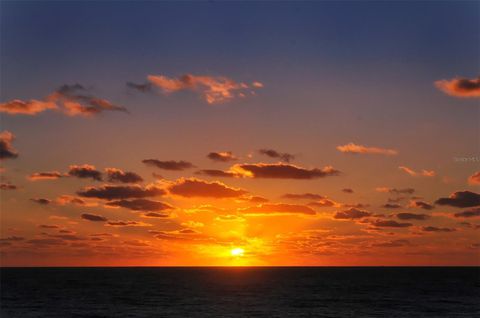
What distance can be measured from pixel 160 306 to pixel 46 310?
22.6 metres

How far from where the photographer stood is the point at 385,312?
10281 cm

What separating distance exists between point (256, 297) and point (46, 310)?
51632mm

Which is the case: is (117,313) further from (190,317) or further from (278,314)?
(278,314)

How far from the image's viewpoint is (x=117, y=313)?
4001 inches

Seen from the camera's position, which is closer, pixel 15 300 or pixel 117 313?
pixel 117 313

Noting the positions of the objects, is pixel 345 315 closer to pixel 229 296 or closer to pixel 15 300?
pixel 229 296

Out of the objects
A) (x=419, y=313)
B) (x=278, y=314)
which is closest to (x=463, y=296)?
(x=419, y=313)

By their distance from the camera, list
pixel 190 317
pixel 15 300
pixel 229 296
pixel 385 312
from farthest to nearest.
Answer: pixel 229 296 < pixel 15 300 < pixel 385 312 < pixel 190 317

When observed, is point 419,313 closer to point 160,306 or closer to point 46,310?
point 160,306

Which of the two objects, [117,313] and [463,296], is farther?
[463,296]

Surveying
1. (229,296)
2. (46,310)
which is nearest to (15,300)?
(46,310)

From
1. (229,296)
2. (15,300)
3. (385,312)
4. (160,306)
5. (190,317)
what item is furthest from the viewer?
(229,296)

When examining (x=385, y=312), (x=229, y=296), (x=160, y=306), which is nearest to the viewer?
(x=385, y=312)

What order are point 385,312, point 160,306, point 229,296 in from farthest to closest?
point 229,296
point 160,306
point 385,312
